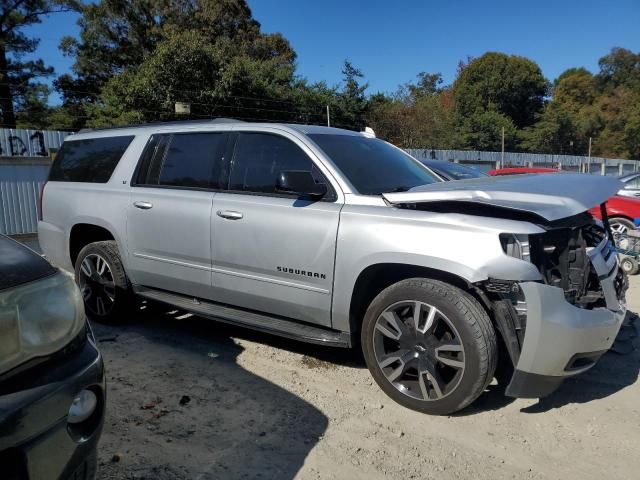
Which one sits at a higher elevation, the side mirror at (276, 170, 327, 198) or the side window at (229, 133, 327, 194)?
the side window at (229, 133, 327, 194)

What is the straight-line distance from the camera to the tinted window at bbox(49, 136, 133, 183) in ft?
15.6

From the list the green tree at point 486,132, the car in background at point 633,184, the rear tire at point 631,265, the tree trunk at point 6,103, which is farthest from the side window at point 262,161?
the green tree at point 486,132

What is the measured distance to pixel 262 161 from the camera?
3922mm

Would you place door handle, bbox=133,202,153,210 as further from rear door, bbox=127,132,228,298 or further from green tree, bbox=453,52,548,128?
green tree, bbox=453,52,548,128

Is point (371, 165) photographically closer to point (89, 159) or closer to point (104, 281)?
point (104, 281)

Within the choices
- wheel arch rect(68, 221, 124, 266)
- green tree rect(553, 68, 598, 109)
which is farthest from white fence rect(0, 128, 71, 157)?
green tree rect(553, 68, 598, 109)

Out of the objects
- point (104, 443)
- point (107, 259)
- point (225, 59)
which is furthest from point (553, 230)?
point (225, 59)

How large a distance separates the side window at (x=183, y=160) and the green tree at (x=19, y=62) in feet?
93.5

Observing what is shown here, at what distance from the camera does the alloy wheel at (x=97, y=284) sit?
15.4 feet

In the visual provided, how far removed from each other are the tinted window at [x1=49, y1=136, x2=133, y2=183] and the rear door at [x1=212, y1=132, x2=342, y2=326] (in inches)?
56.9

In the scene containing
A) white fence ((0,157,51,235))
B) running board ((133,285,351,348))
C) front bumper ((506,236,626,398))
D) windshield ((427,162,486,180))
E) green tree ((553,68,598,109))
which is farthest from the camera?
green tree ((553,68,598,109))

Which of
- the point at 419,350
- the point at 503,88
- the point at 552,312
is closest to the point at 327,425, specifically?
the point at 419,350

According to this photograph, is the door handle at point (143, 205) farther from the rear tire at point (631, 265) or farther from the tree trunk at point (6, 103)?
the tree trunk at point (6, 103)

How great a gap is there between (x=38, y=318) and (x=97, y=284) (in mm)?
3282
